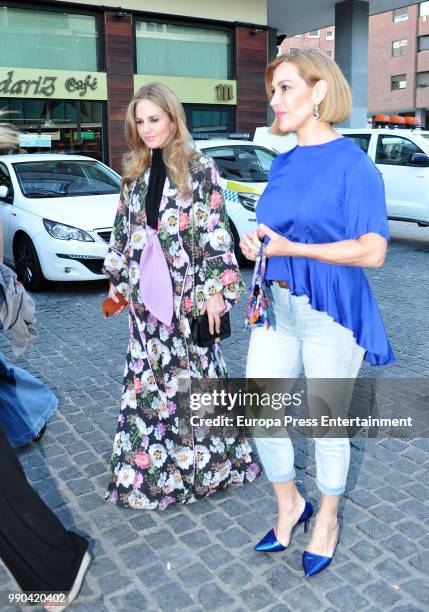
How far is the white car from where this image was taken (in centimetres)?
751

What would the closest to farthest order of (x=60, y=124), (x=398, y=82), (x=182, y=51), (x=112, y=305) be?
(x=112, y=305) < (x=60, y=124) < (x=182, y=51) < (x=398, y=82)

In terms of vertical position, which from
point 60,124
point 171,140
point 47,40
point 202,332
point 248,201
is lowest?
point 202,332

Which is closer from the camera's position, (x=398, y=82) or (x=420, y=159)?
(x=420, y=159)

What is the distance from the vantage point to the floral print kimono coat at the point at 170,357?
2988 millimetres

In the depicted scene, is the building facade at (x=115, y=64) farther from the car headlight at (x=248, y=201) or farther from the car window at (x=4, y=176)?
the car headlight at (x=248, y=201)

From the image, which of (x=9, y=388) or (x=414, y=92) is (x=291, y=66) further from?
(x=414, y=92)

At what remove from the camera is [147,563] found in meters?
2.79

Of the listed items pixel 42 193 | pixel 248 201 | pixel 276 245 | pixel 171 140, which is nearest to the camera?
pixel 276 245

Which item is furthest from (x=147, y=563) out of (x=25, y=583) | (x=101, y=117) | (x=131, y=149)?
(x=101, y=117)

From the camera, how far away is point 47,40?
43.8 feet

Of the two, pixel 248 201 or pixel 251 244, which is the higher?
pixel 251 244

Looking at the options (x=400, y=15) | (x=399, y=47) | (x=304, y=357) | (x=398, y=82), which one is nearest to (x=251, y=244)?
(x=304, y=357)

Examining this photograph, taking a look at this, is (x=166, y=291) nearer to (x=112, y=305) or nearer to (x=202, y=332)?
(x=202, y=332)

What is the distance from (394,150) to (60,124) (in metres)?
6.70
